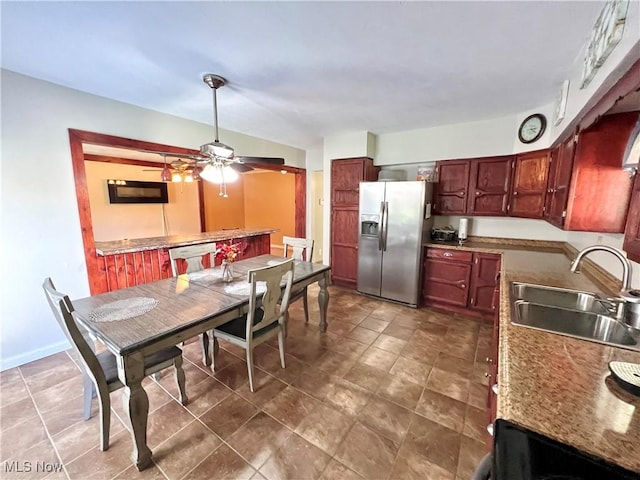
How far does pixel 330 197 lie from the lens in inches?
166

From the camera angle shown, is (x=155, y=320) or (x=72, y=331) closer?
(x=72, y=331)

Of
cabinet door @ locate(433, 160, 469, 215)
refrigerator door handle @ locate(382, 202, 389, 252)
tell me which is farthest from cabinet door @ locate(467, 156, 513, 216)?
refrigerator door handle @ locate(382, 202, 389, 252)

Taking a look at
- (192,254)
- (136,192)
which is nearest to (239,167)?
(192,254)

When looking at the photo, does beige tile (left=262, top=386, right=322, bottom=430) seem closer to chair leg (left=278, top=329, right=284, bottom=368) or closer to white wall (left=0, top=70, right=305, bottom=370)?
chair leg (left=278, top=329, right=284, bottom=368)

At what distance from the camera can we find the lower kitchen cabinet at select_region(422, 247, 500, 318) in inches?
123

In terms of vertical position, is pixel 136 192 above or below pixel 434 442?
above

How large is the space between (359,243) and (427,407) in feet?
7.53

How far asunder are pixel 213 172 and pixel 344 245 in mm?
2367

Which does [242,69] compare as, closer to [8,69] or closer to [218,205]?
[8,69]

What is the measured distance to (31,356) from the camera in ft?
7.70

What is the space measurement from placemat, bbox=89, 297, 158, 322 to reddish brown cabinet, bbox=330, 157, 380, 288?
279 cm

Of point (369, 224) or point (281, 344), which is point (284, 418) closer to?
point (281, 344)

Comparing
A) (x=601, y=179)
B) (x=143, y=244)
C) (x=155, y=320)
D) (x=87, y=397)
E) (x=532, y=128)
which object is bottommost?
(x=87, y=397)

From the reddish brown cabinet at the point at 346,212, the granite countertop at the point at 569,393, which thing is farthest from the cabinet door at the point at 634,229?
the reddish brown cabinet at the point at 346,212
